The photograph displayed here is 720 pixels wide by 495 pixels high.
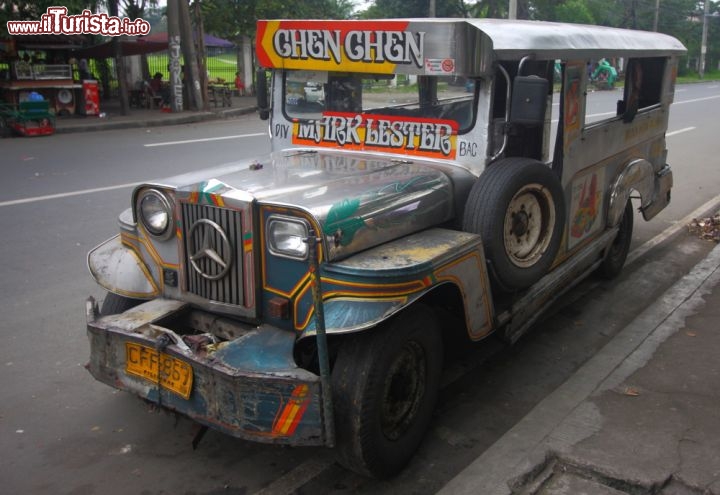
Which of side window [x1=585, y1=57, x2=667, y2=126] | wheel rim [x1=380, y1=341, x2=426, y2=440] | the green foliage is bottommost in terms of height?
wheel rim [x1=380, y1=341, x2=426, y2=440]

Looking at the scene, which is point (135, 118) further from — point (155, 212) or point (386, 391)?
point (386, 391)

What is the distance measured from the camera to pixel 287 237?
129 inches

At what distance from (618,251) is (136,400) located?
4.33 meters

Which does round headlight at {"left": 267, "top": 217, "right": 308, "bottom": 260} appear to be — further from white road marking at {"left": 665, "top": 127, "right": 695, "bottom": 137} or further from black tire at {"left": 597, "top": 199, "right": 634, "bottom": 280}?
white road marking at {"left": 665, "top": 127, "right": 695, "bottom": 137}

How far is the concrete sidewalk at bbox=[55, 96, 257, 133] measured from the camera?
17.7 meters

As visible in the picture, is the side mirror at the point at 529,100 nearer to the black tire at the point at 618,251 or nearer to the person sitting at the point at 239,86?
the black tire at the point at 618,251

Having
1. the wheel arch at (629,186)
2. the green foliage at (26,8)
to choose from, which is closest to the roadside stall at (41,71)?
the green foliage at (26,8)

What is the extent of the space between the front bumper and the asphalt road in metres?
0.45

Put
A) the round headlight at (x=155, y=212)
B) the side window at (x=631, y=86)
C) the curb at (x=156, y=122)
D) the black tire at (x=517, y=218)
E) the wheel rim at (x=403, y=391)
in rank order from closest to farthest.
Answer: the wheel rim at (x=403, y=391), the round headlight at (x=155, y=212), the black tire at (x=517, y=218), the side window at (x=631, y=86), the curb at (x=156, y=122)

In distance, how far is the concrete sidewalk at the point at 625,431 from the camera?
3221 mm

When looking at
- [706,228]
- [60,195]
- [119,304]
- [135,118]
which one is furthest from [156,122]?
[119,304]

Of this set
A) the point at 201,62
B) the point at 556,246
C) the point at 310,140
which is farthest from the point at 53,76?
the point at 556,246

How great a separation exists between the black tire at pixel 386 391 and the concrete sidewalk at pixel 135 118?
15524 mm

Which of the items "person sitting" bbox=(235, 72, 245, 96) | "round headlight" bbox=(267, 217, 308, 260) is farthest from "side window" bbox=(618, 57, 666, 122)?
"person sitting" bbox=(235, 72, 245, 96)
